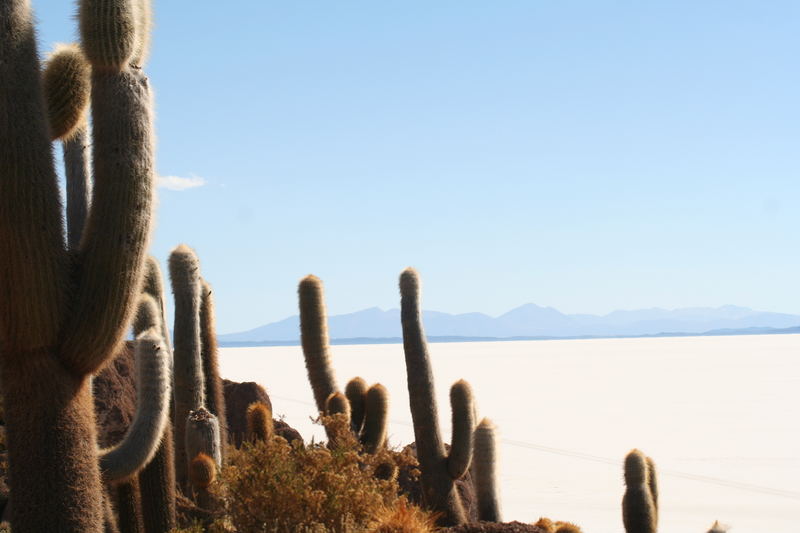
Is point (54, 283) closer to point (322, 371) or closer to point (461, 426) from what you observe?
point (322, 371)

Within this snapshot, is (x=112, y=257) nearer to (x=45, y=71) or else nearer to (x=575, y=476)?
(x=45, y=71)

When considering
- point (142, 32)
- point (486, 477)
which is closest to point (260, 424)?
point (486, 477)

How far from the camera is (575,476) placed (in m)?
21.2

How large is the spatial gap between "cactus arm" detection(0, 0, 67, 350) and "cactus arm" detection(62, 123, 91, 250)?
113 inches

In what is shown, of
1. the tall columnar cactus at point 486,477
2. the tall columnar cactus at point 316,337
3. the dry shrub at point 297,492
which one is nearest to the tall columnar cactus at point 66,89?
the dry shrub at point 297,492

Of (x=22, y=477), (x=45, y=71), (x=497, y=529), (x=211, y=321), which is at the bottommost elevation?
(x=497, y=529)

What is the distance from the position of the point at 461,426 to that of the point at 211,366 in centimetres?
306

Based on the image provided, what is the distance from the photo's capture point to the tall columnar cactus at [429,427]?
38.0 feet

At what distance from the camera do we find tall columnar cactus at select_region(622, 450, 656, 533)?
10328mm

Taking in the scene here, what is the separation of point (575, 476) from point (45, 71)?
16537mm

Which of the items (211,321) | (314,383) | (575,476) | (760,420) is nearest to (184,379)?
(211,321)

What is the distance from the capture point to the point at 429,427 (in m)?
11.8

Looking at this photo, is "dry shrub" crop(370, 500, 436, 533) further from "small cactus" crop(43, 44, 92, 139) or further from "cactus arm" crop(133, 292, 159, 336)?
"small cactus" crop(43, 44, 92, 139)

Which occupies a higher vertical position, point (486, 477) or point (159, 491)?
point (159, 491)
